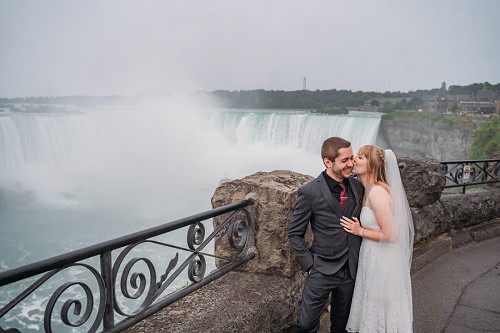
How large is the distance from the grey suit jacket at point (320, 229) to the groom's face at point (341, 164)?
83 mm

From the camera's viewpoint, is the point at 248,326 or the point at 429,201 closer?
the point at 248,326

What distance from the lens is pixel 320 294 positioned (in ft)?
7.75

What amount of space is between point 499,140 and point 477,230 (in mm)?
52012

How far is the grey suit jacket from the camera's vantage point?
7.75 feet

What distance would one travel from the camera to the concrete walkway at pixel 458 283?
10.7 feet

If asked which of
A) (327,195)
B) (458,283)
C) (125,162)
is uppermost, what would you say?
(327,195)

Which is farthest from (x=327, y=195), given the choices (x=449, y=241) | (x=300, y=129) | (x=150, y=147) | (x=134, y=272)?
(x=150, y=147)

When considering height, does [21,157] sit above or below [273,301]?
below

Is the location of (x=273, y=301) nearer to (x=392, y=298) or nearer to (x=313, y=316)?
(x=313, y=316)

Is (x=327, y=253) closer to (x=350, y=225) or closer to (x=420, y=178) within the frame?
(x=350, y=225)

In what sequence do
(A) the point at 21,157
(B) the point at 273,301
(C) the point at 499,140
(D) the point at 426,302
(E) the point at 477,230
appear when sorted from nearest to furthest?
(B) the point at 273,301, (D) the point at 426,302, (E) the point at 477,230, (A) the point at 21,157, (C) the point at 499,140

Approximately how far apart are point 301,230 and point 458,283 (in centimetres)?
261

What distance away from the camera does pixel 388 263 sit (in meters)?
2.46

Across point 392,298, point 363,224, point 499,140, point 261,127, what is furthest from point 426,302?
point 499,140
